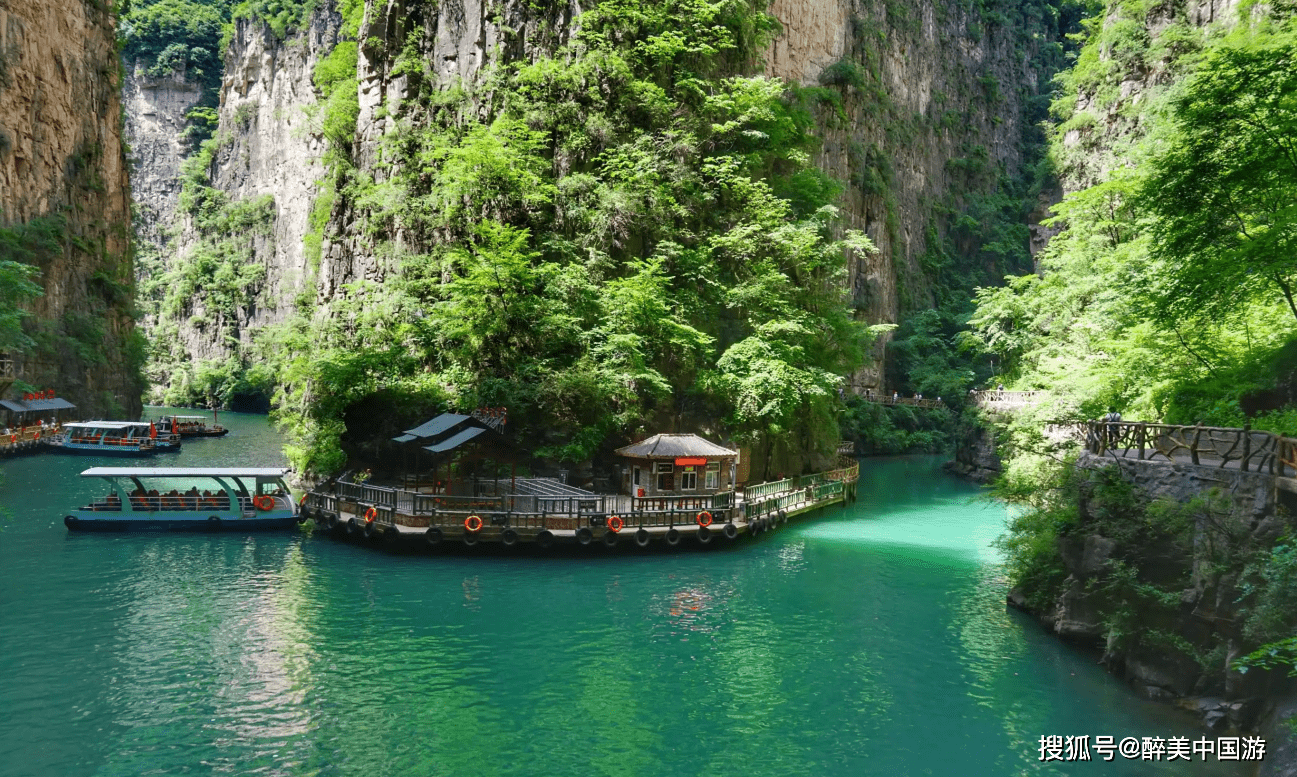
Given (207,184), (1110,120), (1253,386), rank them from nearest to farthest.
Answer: (1253,386) < (1110,120) < (207,184)

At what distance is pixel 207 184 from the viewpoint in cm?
10219

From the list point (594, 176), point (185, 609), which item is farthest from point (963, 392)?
point (185, 609)

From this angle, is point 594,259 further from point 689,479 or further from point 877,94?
point 877,94

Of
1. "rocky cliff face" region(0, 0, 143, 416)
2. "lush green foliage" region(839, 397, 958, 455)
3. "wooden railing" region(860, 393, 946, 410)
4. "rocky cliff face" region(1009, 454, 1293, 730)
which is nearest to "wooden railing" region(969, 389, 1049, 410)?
"lush green foliage" region(839, 397, 958, 455)

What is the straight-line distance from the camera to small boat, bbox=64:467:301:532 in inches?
1128

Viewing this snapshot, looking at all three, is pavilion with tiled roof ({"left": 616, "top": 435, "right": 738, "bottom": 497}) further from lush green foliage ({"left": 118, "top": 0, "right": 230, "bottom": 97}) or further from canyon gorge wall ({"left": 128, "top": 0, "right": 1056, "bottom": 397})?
lush green foliage ({"left": 118, "top": 0, "right": 230, "bottom": 97})

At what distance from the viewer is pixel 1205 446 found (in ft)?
63.0

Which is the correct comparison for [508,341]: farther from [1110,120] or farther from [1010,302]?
[1110,120]

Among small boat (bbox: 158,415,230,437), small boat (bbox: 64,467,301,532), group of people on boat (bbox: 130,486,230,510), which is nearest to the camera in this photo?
small boat (bbox: 64,467,301,532)

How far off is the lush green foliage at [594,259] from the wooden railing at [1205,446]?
1629 cm

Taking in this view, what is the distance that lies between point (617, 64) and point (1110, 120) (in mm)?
32711

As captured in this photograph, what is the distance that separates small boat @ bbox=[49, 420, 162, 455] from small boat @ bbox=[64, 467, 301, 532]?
23996 millimetres

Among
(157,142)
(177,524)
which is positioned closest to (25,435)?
(177,524)

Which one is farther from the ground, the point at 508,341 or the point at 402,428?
the point at 508,341
